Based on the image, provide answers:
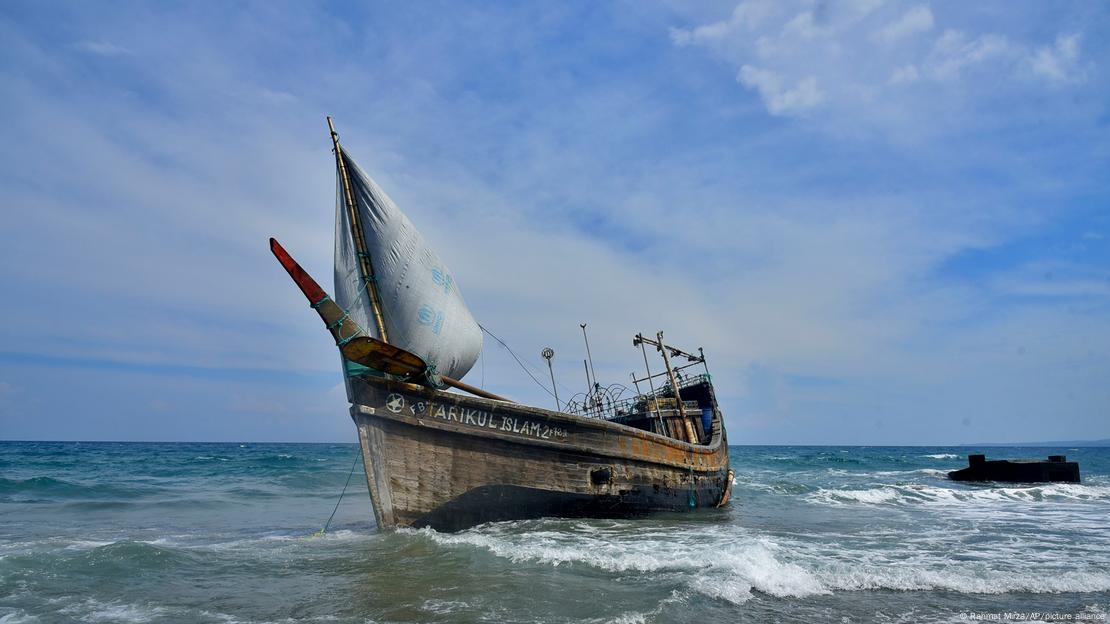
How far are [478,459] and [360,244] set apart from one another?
4405mm

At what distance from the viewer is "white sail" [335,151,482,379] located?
1147 centimetres

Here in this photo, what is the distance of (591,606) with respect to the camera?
698cm

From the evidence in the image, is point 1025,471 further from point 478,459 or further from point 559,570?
point 559,570

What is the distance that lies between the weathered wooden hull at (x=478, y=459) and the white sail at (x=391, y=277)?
1204 millimetres

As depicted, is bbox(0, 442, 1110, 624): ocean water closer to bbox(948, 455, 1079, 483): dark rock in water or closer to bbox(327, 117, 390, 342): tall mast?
bbox(327, 117, 390, 342): tall mast

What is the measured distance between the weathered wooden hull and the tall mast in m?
1.47

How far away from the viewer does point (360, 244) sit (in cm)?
1156

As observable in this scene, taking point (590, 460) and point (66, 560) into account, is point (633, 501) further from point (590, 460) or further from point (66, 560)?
point (66, 560)

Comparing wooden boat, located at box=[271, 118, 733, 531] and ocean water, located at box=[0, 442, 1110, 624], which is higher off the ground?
wooden boat, located at box=[271, 118, 733, 531]

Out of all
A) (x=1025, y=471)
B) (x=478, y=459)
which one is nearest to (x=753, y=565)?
(x=478, y=459)

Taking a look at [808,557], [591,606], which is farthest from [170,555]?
[808,557]

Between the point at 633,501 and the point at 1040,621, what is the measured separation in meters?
6.81

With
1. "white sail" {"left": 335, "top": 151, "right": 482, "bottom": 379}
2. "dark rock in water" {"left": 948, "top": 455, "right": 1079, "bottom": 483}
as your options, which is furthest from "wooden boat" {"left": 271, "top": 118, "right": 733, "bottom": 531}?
"dark rock in water" {"left": 948, "top": 455, "right": 1079, "bottom": 483}

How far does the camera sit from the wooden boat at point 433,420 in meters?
10.6
